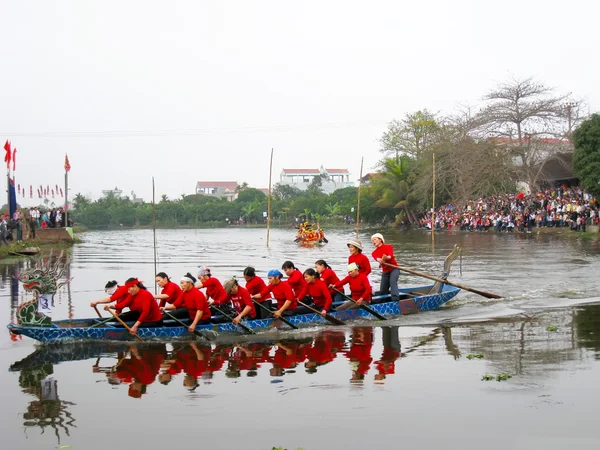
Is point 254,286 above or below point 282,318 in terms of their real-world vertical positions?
above

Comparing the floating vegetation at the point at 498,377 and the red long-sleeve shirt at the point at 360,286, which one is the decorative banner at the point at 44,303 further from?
the floating vegetation at the point at 498,377

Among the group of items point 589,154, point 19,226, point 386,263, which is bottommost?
point 386,263

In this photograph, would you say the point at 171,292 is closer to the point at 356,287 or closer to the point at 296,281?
the point at 296,281

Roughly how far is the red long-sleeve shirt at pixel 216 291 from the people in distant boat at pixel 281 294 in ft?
2.14

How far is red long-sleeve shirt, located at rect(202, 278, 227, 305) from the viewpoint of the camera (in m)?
13.4

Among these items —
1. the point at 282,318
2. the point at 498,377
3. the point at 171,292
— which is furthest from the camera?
the point at 282,318

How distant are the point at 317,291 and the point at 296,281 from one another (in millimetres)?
475

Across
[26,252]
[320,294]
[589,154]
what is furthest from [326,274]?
[589,154]

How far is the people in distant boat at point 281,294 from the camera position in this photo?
13539mm

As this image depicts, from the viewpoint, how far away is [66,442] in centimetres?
775

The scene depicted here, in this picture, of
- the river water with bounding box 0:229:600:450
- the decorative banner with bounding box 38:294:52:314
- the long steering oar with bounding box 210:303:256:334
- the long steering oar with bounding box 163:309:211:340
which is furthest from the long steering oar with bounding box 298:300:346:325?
the decorative banner with bounding box 38:294:52:314

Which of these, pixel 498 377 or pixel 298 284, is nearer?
pixel 498 377

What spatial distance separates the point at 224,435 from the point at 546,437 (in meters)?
3.37

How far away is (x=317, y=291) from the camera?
1420cm
